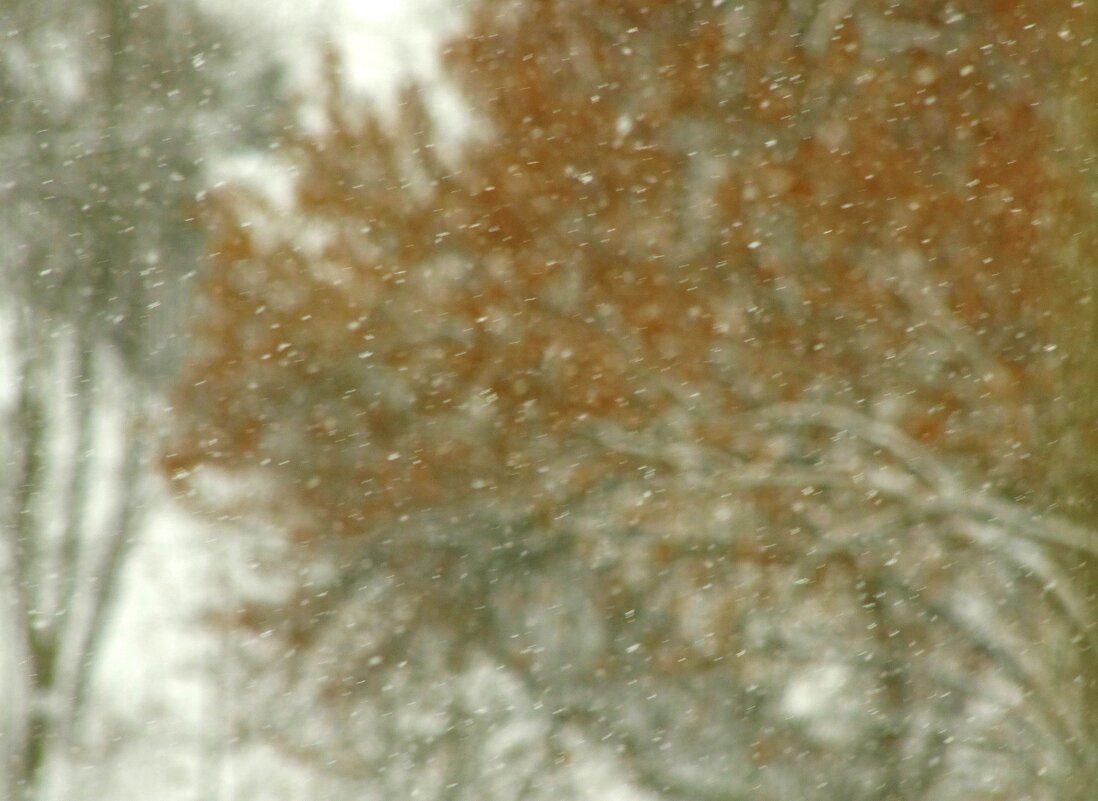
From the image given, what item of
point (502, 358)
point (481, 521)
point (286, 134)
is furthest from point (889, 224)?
point (286, 134)

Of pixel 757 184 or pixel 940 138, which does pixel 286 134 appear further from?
pixel 940 138

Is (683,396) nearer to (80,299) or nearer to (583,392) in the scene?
(583,392)

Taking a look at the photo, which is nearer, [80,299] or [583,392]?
[80,299]

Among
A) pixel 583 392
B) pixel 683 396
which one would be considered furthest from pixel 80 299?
pixel 683 396
